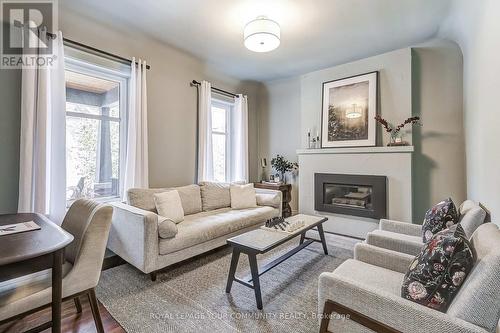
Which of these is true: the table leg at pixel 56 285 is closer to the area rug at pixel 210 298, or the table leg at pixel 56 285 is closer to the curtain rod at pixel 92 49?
the area rug at pixel 210 298

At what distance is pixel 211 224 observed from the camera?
115 inches

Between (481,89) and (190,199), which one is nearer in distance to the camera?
(481,89)

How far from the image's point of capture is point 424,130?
3617mm

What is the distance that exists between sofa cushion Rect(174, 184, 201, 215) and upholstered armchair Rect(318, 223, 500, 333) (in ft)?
7.84

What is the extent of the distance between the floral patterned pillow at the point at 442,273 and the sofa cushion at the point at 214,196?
2.84 m

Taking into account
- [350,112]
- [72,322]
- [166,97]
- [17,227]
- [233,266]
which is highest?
[166,97]

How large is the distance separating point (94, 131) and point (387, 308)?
11.1 feet

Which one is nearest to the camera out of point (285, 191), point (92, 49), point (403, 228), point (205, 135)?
point (403, 228)

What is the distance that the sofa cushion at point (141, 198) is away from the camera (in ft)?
9.42

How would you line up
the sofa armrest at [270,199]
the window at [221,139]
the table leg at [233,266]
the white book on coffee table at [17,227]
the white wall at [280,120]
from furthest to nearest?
the white wall at [280,120] → the window at [221,139] → the sofa armrest at [270,199] → the table leg at [233,266] → the white book on coffee table at [17,227]

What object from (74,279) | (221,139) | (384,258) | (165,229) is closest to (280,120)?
(221,139)

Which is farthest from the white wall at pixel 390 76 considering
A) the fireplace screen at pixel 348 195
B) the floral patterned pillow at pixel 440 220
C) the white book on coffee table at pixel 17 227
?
the white book on coffee table at pixel 17 227

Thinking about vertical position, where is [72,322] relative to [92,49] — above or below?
below

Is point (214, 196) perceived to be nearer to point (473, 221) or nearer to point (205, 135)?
point (205, 135)
